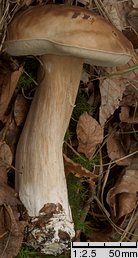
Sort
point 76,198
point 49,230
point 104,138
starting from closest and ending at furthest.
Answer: point 49,230, point 76,198, point 104,138

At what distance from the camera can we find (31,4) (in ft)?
6.63

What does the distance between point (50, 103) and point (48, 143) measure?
181 millimetres

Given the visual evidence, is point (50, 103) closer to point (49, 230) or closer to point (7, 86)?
point (7, 86)

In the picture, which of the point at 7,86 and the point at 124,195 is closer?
the point at 7,86

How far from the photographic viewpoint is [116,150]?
91.8 inches

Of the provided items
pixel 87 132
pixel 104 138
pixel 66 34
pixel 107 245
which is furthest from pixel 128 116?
pixel 66 34

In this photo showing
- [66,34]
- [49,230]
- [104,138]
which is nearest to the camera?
[66,34]

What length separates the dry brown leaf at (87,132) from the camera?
219cm

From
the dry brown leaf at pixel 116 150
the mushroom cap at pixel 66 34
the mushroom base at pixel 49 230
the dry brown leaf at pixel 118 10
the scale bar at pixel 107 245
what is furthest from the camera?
the dry brown leaf at pixel 116 150

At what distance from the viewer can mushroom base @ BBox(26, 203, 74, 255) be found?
193 centimetres

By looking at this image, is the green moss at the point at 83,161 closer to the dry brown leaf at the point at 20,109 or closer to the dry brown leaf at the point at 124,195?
the dry brown leaf at the point at 124,195

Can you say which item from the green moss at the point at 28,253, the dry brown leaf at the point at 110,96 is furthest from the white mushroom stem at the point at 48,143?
the dry brown leaf at the point at 110,96

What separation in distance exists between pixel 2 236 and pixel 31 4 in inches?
41.2

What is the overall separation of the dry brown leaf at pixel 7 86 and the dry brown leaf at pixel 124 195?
68 centimetres
